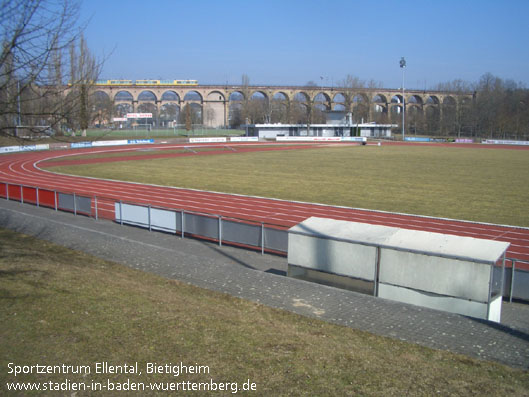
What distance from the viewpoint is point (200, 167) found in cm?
4231

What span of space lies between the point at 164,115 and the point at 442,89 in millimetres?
86042

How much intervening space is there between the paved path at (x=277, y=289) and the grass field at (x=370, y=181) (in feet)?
34.0

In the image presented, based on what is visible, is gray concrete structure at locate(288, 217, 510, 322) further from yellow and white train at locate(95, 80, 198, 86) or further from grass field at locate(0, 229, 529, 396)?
yellow and white train at locate(95, 80, 198, 86)

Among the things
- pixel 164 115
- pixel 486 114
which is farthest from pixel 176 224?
pixel 164 115

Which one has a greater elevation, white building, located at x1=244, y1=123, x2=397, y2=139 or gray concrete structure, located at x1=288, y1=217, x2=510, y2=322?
white building, located at x1=244, y1=123, x2=397, y2=139

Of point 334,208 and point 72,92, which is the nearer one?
point 72,92

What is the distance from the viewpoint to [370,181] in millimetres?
32562

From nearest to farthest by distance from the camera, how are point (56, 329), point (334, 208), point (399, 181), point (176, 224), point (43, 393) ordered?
point (43, 393), point (56, 329), point (176, 224), point (334, 208), point (399, 181)

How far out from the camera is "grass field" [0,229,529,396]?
19.6ft

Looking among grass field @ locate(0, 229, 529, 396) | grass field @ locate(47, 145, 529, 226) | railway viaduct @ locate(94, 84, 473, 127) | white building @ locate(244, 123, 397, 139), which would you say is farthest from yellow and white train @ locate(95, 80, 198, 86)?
grass field @ locate(0, 229, 529, 396)

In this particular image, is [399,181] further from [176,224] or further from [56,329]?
[56,329]

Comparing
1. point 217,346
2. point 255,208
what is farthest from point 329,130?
point 217,346

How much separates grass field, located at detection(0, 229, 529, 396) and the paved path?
0.60m

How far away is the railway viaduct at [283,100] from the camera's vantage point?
127 m
